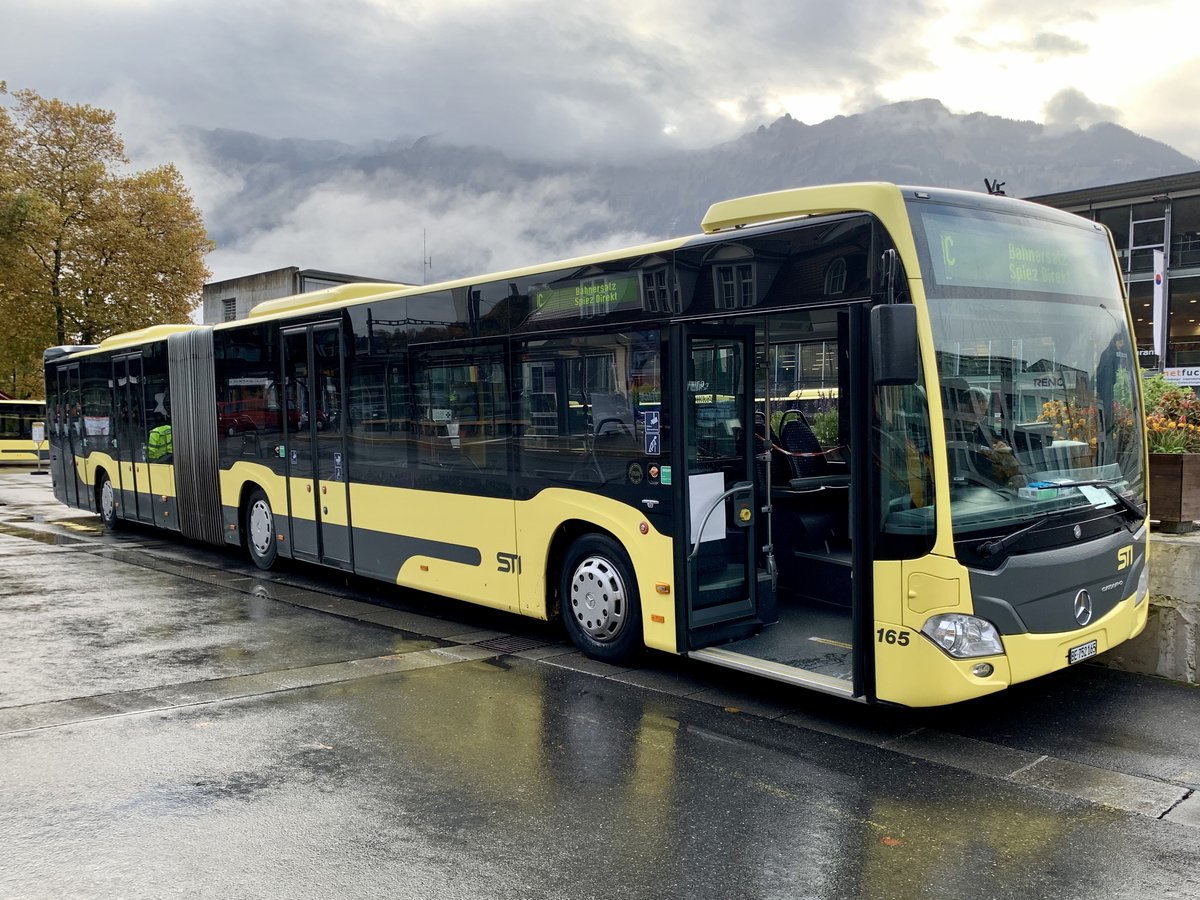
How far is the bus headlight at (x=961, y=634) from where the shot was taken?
5113mm

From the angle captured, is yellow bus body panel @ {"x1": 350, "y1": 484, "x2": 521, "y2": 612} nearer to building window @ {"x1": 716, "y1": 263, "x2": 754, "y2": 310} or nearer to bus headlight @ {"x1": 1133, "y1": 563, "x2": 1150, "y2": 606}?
building window @ {"x1": 716, "y1": 263, "x2": 754, "y2": 310}

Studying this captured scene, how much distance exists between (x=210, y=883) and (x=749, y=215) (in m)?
4.59

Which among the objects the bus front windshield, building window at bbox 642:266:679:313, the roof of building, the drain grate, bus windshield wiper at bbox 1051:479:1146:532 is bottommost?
the drain grate

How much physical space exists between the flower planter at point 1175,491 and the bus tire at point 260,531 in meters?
8.68

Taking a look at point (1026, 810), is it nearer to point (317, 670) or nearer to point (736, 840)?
point (736, 840)

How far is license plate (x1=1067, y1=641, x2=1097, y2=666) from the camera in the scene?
18.0 ft

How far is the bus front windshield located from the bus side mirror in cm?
33

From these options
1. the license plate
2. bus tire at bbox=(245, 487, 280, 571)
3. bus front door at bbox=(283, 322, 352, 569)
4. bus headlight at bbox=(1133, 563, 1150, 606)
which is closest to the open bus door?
the license plate

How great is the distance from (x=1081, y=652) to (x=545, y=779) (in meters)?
3.10

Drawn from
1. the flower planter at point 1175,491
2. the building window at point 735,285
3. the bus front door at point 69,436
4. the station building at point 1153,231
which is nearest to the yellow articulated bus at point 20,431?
the bus front door at point 69,436

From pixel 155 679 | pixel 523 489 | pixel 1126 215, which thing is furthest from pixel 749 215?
pixel 1126 215

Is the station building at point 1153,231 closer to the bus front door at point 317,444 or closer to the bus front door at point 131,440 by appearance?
the bus front door at point 131,440

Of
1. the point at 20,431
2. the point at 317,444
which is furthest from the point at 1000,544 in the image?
the point at 20,431

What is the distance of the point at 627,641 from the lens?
6.94m
